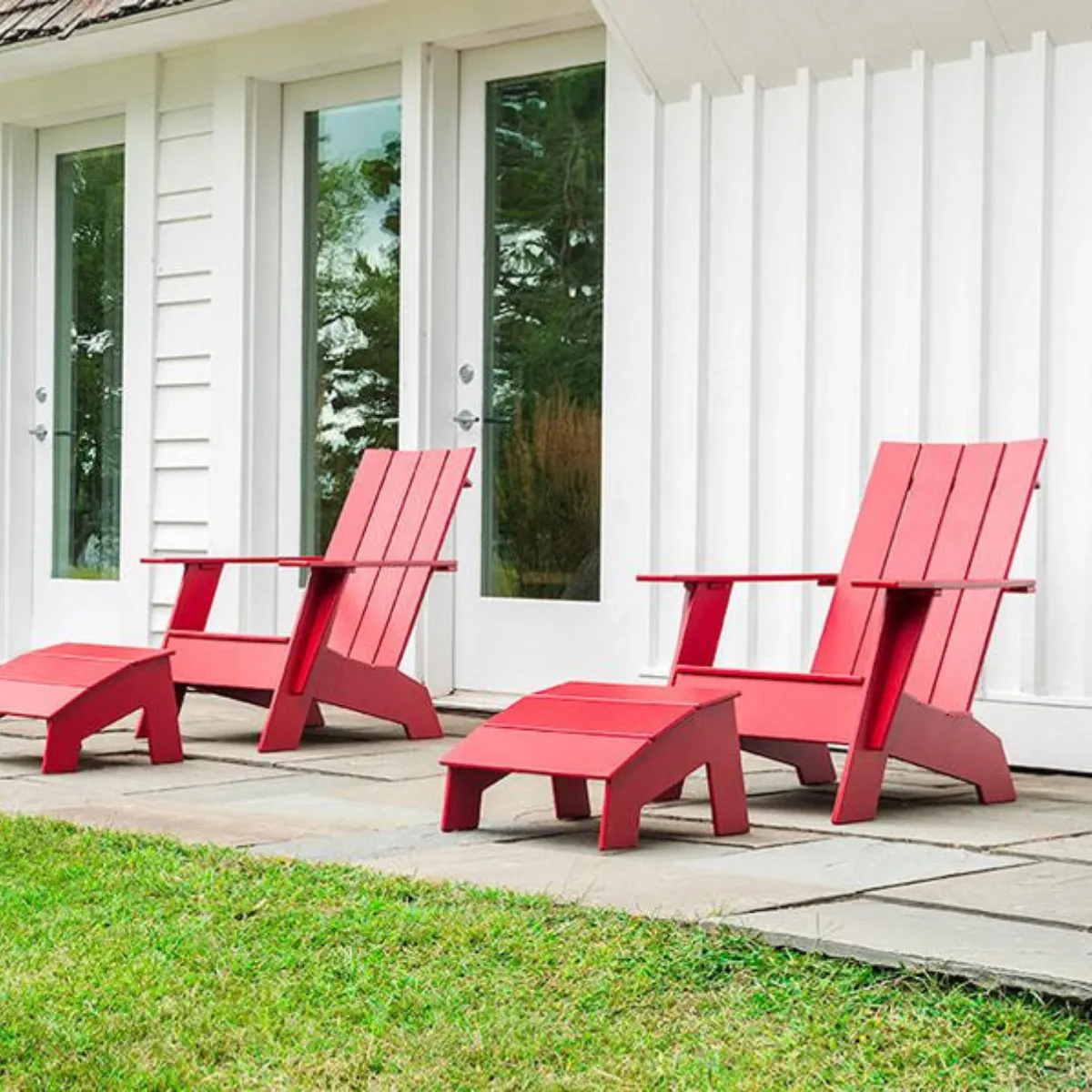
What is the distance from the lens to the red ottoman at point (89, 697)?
18.0 ft

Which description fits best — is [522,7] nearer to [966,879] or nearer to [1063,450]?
[1063,450]

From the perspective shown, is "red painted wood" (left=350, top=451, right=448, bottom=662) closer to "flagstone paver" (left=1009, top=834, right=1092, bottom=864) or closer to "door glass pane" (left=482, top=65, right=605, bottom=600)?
"door glass pane" (left=482, top=65, right=605, bottom=600)

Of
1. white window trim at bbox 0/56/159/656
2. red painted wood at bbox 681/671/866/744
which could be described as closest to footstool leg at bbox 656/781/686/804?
red painted wood at bbox 681/671/866/744

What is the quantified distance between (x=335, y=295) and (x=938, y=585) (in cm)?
409

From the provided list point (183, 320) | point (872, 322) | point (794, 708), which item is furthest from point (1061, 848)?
point (183, 320)

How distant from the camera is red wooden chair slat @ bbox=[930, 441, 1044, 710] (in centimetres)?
512

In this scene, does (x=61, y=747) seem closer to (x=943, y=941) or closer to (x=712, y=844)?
(x=712, y=844)

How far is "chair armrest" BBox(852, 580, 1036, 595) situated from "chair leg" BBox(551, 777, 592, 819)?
794 millimetres

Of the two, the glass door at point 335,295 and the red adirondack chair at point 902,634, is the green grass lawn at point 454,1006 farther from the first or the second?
the glass door at point 335,295

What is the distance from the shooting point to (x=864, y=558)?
552 cm

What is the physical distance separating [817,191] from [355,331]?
2.33m

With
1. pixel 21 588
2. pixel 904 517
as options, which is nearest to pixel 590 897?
pixel 904 517

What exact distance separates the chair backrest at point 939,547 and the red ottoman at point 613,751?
0.94 m

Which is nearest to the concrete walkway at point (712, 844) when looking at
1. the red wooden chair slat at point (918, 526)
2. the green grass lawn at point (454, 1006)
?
the green grass lawn at point (454, 1006)
